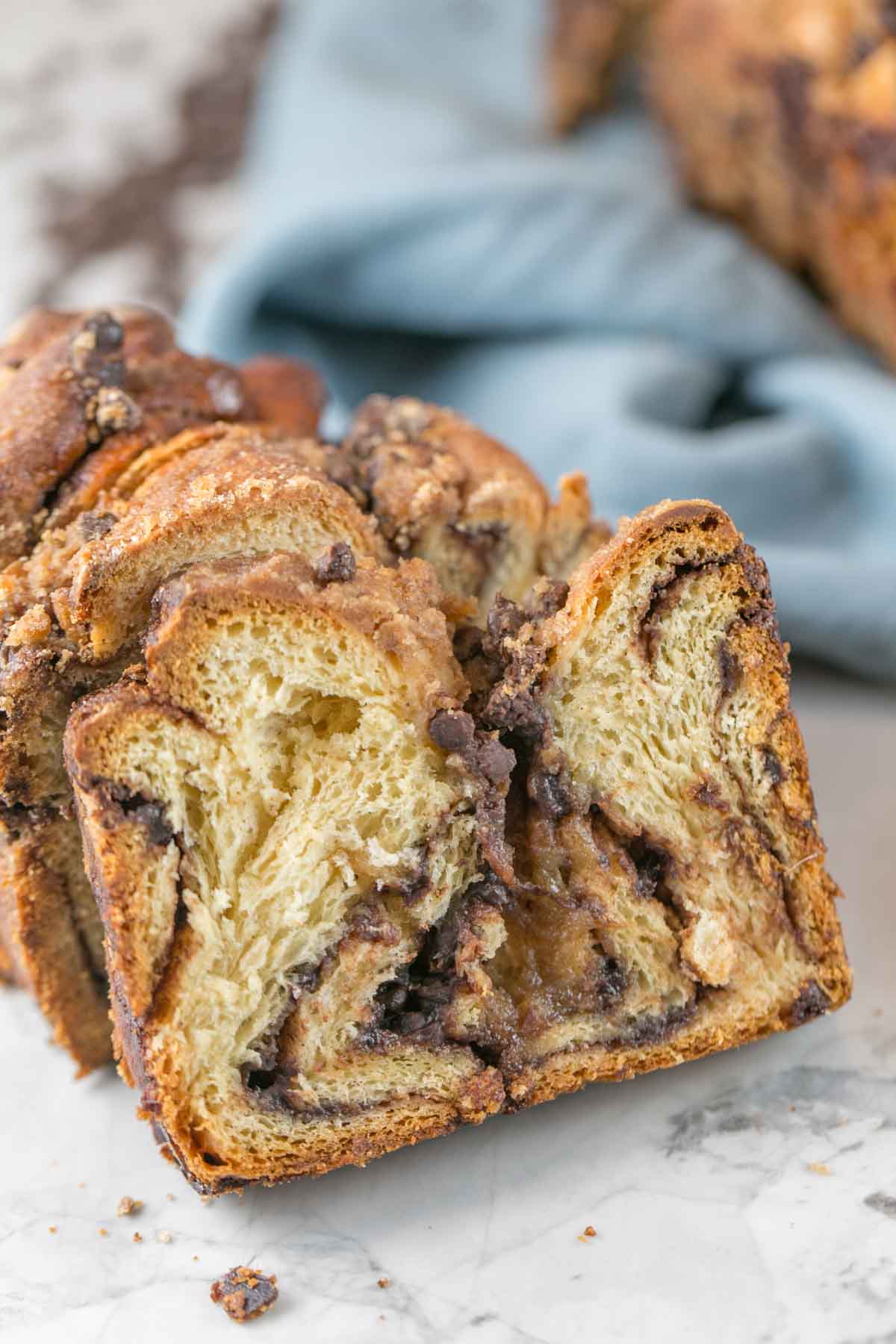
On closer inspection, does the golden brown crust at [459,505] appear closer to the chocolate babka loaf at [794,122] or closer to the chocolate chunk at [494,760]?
the chocolate chunk at [494,760]

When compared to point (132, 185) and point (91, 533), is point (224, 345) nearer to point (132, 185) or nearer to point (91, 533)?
point (132, 185)

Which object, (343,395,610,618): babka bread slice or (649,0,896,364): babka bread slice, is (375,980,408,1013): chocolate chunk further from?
(649,0,896,364): babka bread slice

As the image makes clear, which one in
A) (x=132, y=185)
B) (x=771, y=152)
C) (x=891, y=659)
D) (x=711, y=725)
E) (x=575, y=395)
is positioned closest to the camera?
(x=711, y=725)

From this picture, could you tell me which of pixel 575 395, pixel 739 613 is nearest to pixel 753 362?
pixel 575 395

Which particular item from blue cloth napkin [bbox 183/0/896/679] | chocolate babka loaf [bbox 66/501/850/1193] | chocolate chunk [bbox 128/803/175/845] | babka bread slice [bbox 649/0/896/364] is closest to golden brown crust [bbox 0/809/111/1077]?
chocolate babka loaf [bbox 66/501/850/1193]

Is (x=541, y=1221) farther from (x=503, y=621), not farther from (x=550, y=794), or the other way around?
(x=503, y=621)

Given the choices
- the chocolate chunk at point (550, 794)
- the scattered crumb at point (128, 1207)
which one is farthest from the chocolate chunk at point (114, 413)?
the scattered crumb at point (128, 1207)
